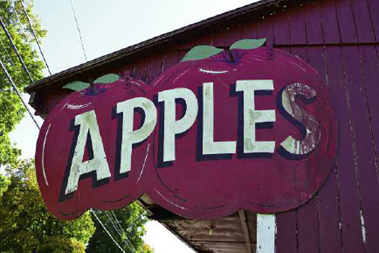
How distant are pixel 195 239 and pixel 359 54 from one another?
522cm

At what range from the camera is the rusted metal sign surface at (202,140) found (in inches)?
177

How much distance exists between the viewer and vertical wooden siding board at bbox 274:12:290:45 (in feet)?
17.7

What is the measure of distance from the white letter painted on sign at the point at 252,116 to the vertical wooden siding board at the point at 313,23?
0.94 meters

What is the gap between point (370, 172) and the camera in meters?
4.48

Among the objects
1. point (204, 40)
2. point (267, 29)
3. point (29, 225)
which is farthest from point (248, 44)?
point (29, 225)

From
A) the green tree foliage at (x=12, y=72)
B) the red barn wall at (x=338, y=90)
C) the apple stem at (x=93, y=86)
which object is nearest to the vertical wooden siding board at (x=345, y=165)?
the red barn wall at (x=338, y=90)

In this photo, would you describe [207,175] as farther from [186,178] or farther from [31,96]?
[31,96]

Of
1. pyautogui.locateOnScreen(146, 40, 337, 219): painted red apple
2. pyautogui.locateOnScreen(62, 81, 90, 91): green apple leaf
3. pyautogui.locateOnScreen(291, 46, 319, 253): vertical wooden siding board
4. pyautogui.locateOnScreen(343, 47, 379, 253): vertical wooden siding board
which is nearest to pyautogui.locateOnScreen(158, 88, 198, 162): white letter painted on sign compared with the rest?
pyautogui.locateOnScreen(146, 40, 337, 219): painted red apple

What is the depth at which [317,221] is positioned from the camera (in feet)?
14.2

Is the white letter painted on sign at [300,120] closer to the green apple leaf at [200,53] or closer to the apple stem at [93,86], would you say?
the green apple leaf at [200,53]

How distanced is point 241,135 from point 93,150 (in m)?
1.82

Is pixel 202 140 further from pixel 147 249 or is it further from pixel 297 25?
pixel 147 249

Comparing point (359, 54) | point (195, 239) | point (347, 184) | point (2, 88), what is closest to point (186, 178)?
point (347, 184)

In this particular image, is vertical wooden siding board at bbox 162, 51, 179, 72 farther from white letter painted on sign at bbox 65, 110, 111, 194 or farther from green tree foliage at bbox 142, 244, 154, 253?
green tree foliage at bbox 142, 244, 154, 253
